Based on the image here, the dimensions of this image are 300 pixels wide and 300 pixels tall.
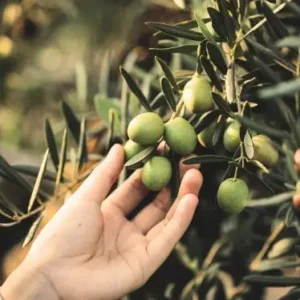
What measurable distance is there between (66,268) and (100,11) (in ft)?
3.64

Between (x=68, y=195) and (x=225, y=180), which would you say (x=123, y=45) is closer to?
(x=68, y=195)

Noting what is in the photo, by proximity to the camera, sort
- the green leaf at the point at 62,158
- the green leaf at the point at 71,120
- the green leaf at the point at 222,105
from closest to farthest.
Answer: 1. the green leaf at the point at 222,105
2. the green leaf at the point at 62,158
3. the green leaf at the point at 71,120

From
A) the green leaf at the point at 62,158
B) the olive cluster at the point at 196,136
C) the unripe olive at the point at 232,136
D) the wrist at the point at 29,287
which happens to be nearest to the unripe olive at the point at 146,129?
the olive cluster at the point at 196,136

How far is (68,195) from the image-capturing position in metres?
1.37

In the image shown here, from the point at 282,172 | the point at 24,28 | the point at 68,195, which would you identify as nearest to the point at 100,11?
the point at 24,28

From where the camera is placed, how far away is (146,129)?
3.43 feet

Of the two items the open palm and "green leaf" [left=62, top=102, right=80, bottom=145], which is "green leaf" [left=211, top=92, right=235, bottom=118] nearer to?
the open palm

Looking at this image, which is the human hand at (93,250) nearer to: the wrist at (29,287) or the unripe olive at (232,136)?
the wrist at (29,287)

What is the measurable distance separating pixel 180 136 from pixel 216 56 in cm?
14

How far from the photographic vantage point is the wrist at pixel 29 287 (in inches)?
48.5

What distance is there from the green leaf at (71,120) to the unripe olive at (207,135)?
1.36 ft

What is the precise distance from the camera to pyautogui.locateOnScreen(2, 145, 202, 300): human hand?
124cm

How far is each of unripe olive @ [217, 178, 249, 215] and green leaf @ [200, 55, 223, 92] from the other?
0.49 ft

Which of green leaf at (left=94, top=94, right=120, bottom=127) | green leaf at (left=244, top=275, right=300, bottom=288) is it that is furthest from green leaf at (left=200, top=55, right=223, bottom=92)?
green leaf at (left=94, top=94, right=120, bottom=127)
